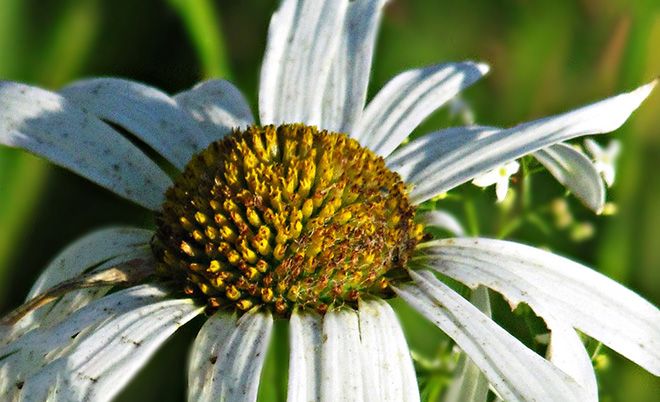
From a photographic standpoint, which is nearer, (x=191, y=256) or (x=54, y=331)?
(x=54, y=331)

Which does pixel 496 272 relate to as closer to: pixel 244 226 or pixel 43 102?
pixel 244 226

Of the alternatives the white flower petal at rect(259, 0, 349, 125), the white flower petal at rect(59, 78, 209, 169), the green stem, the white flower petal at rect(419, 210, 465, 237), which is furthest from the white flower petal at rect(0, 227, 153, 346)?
the green stem

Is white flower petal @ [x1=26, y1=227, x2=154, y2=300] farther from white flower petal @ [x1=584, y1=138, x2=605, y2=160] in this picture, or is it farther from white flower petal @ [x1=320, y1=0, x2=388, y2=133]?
white flower petal @ [x1=584, y1=138, x2=605, y2=160]

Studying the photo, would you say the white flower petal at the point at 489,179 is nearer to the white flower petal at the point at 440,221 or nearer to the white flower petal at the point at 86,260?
the white flower petal at the point at 440,221

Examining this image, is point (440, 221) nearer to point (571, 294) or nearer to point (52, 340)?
point (571, 294)

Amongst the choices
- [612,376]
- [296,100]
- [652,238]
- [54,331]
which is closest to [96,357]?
[54,331]

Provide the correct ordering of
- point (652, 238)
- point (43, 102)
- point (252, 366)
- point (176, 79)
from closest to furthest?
point (252, 366) → point (43, 102) → point (652, 238) → point (176, 79)

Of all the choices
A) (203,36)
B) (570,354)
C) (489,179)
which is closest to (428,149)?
(489,179)
